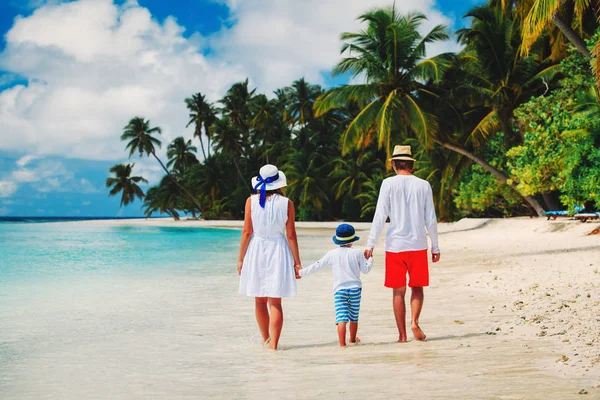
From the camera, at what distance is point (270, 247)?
487 centimetres

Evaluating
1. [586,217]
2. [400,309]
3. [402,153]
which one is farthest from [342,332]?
[586,217]

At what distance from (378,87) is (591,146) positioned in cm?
1148

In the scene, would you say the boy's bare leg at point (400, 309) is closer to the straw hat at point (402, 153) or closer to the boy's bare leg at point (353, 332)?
the boy's bare leg at point (353, 332)

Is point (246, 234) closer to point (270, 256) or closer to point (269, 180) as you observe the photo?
point (270, 256)

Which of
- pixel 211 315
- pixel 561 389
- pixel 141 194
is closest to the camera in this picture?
pixel 561 389

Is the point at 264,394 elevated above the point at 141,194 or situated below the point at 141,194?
below

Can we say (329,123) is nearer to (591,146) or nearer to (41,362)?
(591,146)

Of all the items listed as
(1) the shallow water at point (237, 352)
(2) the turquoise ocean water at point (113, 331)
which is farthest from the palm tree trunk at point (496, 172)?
(1) the shallow water at point (237, 352)

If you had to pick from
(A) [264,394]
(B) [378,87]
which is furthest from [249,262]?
(B) [378,87]

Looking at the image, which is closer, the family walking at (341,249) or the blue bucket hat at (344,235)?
the family walking at (341,249)

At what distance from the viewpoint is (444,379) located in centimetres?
386

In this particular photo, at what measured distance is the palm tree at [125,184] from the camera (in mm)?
58906

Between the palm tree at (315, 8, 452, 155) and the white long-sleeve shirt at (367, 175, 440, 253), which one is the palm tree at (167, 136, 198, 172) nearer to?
the palm tree at (315, 8, 452, 155)

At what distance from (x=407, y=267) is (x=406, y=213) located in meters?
0.44
